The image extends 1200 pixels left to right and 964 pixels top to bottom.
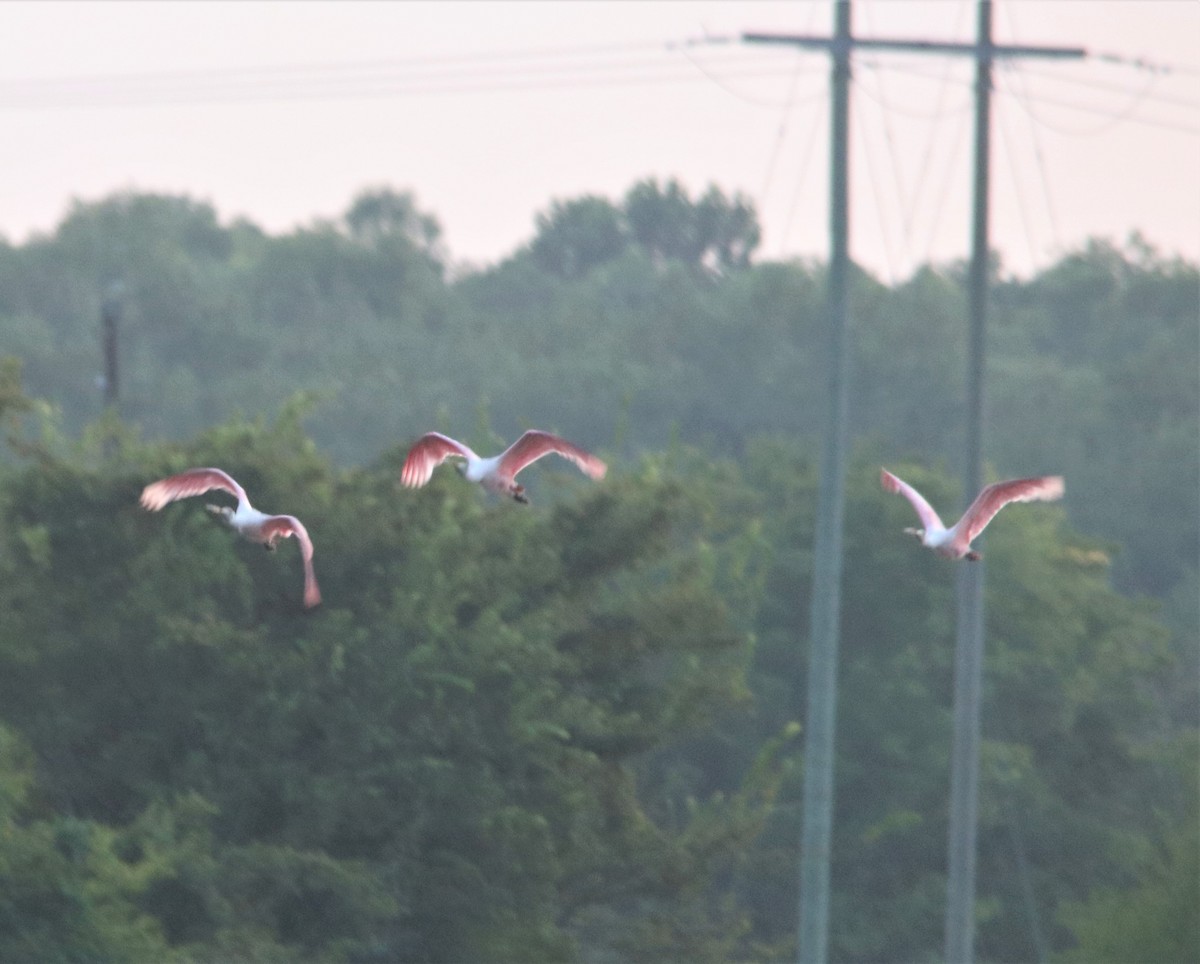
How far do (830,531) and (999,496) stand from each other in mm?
7967

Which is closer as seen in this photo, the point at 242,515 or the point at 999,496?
the point at 999,496

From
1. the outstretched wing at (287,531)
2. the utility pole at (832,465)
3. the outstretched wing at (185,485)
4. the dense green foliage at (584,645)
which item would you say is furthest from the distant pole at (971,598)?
the outstretched wing at (287,531)

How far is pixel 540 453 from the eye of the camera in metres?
12.6

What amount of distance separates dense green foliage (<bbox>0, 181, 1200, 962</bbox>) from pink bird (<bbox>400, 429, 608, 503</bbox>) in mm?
8937

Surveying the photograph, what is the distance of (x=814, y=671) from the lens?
20.4 meters

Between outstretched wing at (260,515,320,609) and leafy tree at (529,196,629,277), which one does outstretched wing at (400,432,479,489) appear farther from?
leafy tree at (529,196,629,277)

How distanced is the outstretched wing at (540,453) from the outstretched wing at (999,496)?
168 centimetres

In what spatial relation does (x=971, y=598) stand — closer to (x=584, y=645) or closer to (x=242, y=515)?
(x=584, y=645)

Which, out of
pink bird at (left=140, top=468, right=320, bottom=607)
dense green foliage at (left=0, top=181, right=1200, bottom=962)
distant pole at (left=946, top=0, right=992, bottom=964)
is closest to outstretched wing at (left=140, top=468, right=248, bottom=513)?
pink bird at (left=140, top=468, right=320, bottom=607)

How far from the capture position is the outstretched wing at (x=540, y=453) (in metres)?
12.2

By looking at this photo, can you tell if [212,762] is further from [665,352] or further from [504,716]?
[665,352]

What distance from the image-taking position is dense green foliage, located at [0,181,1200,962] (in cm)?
2280

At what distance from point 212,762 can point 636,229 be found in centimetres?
7067

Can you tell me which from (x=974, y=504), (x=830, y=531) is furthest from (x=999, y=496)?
(x=830, y=531)
